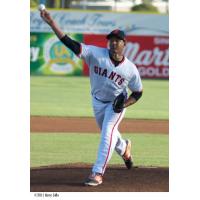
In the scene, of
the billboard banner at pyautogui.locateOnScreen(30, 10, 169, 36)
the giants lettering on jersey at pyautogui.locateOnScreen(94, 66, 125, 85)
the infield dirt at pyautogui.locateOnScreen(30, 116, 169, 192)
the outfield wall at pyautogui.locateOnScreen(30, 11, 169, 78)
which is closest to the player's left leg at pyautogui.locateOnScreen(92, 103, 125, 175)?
the infield dirt at pyautogui.locateOnScreen(30, 116, 169, 192)

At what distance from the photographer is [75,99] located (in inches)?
856

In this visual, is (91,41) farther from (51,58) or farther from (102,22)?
(51,58)

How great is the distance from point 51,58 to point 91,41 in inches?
73.6

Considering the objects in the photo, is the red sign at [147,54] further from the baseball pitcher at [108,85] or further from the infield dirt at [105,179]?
the baseball pitcher at [108,85]

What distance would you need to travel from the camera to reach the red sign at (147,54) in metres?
30.5

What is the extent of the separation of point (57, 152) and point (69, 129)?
3.03m

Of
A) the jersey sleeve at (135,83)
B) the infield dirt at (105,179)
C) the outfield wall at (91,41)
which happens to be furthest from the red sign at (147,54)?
the jersey sleeve at (135,83)

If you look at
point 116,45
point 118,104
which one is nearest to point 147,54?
point 118,104

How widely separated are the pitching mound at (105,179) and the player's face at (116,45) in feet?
5.40

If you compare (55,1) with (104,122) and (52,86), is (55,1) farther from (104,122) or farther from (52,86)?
(104,122)

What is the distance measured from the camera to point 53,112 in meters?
18.1

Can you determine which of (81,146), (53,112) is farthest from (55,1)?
(81,146)

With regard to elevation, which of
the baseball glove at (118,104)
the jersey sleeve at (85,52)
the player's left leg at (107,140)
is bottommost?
the player's left leg at (107,140)

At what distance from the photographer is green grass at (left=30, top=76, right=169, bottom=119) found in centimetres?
1847
